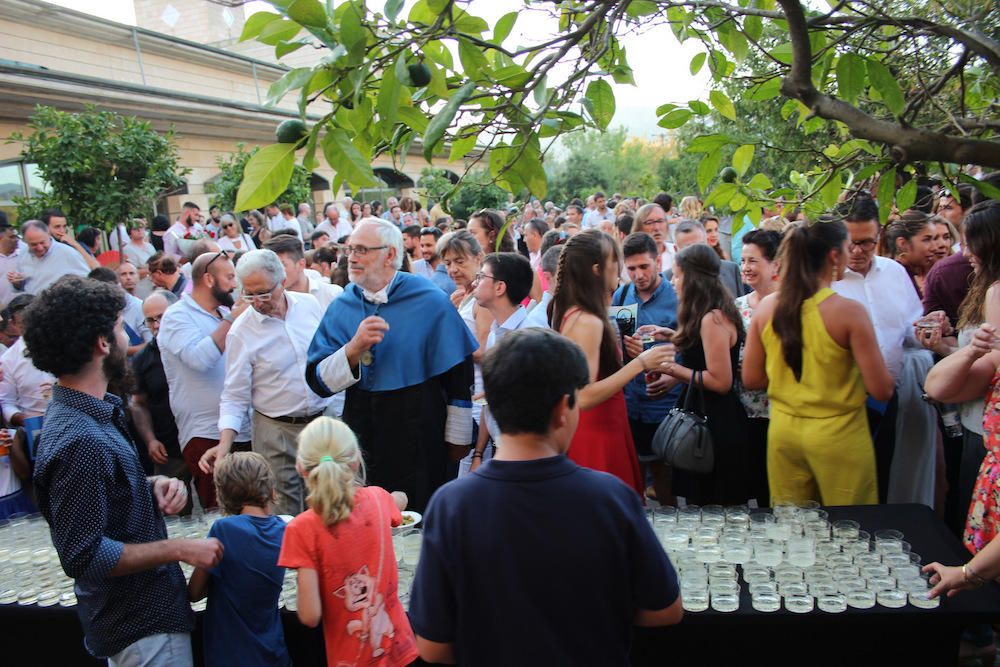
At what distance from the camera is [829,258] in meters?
3.75

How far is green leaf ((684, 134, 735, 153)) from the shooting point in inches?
78.1

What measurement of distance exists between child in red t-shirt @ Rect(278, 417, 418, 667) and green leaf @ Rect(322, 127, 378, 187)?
1711mm

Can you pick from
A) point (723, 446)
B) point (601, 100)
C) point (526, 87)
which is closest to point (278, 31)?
point (526, 87)

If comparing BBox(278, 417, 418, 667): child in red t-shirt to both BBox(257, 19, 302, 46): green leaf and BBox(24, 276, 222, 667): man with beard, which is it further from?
BBox(257, 19, 302, 46): green leaf

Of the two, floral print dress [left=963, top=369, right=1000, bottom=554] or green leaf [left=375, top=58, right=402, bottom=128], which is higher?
green leaf [left=375, top=58, right=402, bottom=128]

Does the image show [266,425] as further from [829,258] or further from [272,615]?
[829,258]

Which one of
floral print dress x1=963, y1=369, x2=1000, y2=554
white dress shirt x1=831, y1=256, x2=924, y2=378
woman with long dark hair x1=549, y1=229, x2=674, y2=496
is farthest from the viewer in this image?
white dress shirt x1=831, y1=256, x2=924, y2=378

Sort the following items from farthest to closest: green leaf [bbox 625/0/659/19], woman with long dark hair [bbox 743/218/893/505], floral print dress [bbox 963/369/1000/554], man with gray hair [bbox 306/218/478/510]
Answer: man with gray hair [bbox 306/218/478/510] → woman with long dark hair [bbox 743/218/893/505] → floral print dress [bbox 963/369/1000/554] → green leaf [bbox 625/0/659/19]

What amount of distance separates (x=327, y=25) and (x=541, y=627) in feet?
4.81

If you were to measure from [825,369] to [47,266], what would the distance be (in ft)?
26.8

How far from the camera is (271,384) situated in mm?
4621

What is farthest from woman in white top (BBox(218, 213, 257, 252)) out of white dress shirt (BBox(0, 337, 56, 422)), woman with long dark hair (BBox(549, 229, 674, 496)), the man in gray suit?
woman with long dark hair (BBox(549, 229, 674, 496))

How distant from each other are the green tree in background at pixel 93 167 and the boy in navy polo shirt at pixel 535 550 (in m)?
10.6

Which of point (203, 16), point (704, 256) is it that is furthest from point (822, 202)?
point (203, 16)
